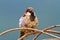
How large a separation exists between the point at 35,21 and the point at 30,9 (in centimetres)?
19

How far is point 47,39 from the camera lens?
4039 millimetres

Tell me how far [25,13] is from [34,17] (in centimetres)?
14

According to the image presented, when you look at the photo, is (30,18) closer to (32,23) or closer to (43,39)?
(32,23)

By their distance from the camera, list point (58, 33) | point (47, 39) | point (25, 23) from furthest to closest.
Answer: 1. point (47, 39)
2. point (25, 23)
3. point (58, 33)

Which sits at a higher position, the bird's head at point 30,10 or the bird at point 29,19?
the bird's head at point 30,10

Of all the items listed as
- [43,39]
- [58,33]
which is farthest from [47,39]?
[58,33]

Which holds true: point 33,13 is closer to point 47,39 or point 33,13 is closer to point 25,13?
point 25,13

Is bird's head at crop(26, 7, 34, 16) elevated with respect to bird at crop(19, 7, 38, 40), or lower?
elevated

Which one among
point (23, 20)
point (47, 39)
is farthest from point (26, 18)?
point (47, 39)

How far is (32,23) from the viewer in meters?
3.68

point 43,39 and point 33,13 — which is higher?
point 33,13

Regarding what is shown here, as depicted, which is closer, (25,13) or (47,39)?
(25,13)

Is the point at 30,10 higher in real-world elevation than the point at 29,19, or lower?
higher

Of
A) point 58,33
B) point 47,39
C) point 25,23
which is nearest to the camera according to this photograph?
point 58,33
